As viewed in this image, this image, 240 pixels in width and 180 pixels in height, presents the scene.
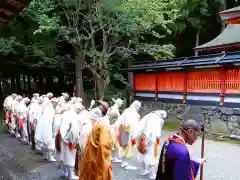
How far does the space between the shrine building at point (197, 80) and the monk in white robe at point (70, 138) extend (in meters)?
5.52

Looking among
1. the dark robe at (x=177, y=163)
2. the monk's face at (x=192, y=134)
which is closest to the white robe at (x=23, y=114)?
the dark robe at (x=177, y=163)

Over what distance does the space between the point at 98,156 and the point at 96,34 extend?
17100 mm

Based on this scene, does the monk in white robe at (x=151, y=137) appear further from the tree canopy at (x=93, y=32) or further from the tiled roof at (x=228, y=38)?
the tree canopy at (x=93, y=32)

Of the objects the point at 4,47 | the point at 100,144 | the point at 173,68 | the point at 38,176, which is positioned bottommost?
the point at 38,176

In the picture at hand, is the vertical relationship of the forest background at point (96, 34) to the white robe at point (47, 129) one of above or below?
above

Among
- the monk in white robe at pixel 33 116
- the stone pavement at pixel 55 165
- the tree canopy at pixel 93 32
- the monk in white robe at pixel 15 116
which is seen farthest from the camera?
the tree canopy at pixel 93 32

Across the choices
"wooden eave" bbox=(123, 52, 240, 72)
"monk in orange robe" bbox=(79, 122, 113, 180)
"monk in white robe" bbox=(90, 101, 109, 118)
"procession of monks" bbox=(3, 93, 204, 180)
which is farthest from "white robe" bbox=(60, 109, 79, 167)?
"wooden eave" bbox=(123, 52, 240, 72)

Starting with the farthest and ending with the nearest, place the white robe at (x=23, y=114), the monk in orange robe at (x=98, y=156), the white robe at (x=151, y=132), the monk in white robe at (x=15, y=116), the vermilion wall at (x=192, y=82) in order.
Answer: the monk in white robe at (x=15, y=116)
the vermilion wall at (x=192, y=82)
the white robe at (x=23, y=114)
the white robe at (x=151, y=132)
the monk in orange robe at (x=98, y=156)

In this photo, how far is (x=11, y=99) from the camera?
1528 centimetres

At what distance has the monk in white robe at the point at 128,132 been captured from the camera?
9008 millimetres

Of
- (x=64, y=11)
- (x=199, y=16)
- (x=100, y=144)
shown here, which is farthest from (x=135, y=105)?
(x=199, y=16)

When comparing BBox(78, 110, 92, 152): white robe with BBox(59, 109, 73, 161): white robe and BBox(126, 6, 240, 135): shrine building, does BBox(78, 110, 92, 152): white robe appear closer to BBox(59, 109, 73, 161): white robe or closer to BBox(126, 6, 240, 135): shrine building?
BBox(59, 109, 73, 161): white robe

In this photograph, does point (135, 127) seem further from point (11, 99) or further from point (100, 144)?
point (11, 99)

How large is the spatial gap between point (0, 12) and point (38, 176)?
187 inches
